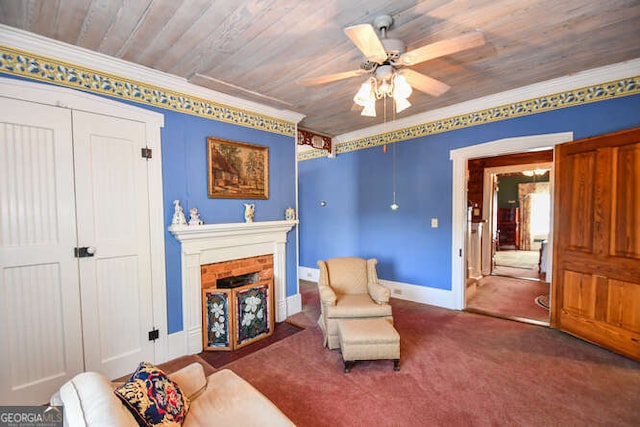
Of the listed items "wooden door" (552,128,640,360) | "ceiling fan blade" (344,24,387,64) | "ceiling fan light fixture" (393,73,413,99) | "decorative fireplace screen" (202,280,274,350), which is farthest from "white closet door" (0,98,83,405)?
"wooden door" (552,128,640,360)

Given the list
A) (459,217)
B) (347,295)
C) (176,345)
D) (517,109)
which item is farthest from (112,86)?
(517,109)

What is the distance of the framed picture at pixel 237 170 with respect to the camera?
9.50 ft

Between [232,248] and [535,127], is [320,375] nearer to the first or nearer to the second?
[232,248]

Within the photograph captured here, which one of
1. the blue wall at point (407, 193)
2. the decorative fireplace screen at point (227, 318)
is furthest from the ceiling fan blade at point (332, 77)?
the blue wall at point (407, 193)

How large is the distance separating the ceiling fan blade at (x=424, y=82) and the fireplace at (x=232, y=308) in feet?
7.96

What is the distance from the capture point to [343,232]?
4.98 m

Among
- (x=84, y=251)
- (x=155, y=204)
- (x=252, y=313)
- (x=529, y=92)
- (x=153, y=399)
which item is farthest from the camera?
(x=529, y=92)

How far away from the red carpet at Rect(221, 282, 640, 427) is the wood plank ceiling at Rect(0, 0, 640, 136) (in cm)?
267

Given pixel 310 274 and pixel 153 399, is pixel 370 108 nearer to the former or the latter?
pixel 153 399

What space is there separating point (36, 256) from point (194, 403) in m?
1.65

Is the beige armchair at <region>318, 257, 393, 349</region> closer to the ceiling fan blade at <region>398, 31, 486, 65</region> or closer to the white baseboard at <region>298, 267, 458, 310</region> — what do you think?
the white baseboard at <region>298, 267, 458, 310</region>

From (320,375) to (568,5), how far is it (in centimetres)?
320

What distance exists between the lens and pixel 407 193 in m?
4.12

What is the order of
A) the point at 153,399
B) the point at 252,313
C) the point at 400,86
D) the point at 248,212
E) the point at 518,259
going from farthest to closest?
the point at 518,259, the point at 248,212, the point at 252,313, the point at 400,86, the point at 153,399
